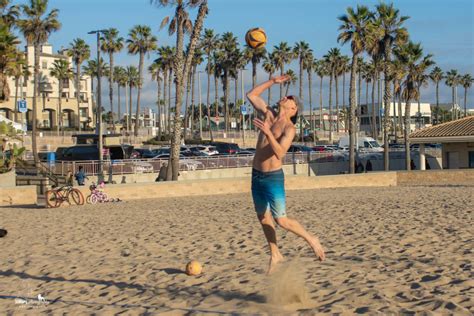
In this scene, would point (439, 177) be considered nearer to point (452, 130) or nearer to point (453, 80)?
point (452, 130)

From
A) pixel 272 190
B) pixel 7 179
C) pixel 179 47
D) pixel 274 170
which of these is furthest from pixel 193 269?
pixel 179 47

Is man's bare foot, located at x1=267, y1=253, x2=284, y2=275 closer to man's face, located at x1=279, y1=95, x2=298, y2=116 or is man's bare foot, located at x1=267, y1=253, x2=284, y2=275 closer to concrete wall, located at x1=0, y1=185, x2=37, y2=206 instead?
man's face, located at x1=279, y1=95, x2=298, y2=116

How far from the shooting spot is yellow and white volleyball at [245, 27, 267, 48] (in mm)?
7945

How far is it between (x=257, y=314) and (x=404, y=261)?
9.55 ft

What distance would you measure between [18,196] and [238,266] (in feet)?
53.0

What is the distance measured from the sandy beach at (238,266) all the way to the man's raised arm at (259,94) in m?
1.68

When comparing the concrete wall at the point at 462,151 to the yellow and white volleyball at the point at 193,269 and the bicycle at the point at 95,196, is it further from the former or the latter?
the yellow and white volleyball at the point at 193,269

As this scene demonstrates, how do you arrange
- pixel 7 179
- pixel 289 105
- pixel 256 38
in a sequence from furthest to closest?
pixel 7 179 → pixel 256 38 → pixel 289 105

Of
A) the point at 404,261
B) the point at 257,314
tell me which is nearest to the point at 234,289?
the point at 257,314

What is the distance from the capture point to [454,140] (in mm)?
38969

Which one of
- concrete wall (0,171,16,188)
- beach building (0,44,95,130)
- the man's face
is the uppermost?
beach building (0,44,95,130)

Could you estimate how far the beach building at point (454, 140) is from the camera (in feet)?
128

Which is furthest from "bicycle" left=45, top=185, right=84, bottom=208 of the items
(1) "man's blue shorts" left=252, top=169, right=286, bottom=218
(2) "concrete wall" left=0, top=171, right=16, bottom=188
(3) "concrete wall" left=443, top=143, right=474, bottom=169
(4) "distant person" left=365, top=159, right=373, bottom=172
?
(4) "distant person" left=365, top=159, right=373, bottom=172

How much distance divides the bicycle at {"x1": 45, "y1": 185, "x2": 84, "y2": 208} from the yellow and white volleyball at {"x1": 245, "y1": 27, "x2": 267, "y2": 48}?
14294mm
